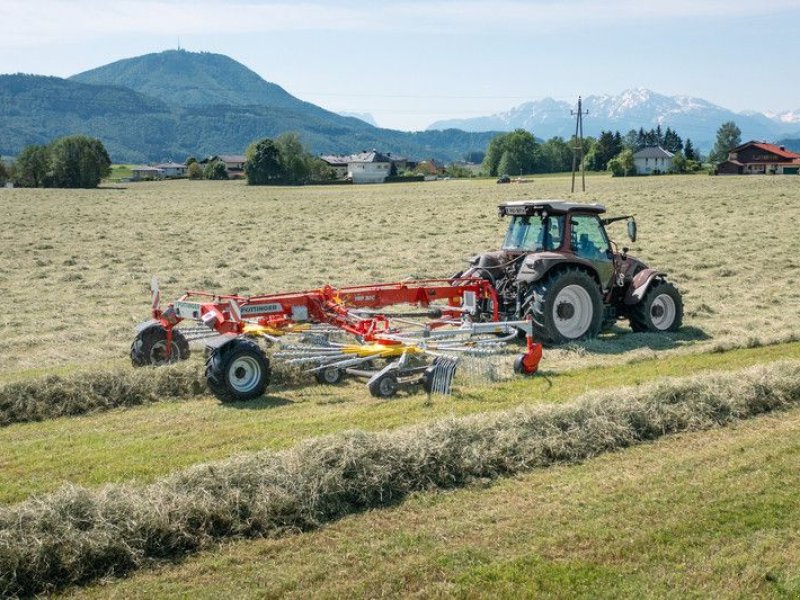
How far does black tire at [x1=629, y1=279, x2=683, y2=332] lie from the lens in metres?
13.0

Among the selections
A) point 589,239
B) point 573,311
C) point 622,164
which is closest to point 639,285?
point 589,239

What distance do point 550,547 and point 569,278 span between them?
6.74 meters

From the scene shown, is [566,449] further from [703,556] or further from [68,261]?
[68,261]

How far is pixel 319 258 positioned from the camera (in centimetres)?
2358

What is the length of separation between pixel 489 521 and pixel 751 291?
13.1 metres

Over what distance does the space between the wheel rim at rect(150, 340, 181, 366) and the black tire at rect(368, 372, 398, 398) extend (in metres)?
2.80

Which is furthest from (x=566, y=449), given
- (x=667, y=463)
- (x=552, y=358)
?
(x=552, y=358)

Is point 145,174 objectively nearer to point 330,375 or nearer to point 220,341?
point 330,375

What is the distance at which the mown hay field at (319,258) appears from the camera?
13.3 m

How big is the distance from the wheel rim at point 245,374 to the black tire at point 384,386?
1259 millimetres

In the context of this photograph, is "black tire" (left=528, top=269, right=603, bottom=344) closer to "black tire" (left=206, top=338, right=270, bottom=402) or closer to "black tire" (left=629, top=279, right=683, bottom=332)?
"black tire" (left=629, top=279, right=683, bottom=332)

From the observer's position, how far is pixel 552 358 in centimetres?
1139

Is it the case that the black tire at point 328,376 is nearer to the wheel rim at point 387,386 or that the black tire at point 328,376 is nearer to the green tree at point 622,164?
the wheel rim at point 387,386

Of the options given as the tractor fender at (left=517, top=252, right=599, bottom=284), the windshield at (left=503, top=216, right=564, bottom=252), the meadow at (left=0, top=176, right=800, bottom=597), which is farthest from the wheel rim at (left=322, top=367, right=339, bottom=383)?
the windshield at (left=503, top=216, right=564, bottom=252)
